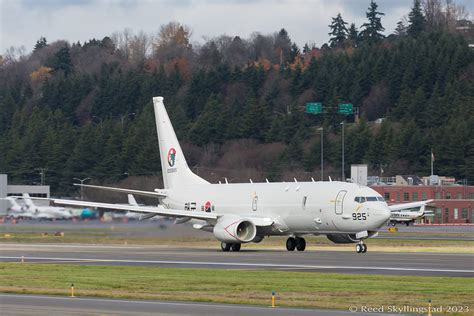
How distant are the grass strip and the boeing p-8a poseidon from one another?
1626 centimetres

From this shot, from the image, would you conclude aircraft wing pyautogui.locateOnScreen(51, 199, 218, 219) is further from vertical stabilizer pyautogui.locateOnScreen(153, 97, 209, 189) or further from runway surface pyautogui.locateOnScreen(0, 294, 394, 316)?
runway surface pyautogui.locateOnScreen(0, 294, 394, 316)

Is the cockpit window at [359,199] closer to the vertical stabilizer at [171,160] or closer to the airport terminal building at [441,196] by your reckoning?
the vertical stabilizer at [171,160]

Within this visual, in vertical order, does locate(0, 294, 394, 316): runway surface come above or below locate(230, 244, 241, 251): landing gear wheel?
above

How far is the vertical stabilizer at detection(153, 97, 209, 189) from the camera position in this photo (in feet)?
238

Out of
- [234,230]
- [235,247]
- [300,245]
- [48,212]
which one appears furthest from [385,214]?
[48,212]

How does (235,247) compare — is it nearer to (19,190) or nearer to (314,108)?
(19,190)

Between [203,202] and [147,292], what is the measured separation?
33.0 metres

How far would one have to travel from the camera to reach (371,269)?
4647 centimetres

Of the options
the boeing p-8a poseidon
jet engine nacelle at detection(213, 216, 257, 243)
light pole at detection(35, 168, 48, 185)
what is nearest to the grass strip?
the boeing p-8a poseidon

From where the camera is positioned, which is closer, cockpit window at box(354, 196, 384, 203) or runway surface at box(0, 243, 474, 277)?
runway surface at box(0, 243, 474, 277)

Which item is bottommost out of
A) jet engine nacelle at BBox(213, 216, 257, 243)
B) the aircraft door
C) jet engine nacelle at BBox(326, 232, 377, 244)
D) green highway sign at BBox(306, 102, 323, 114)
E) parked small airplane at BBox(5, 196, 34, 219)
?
jet engine nacelle at BBox(326, 232, 377, 244)

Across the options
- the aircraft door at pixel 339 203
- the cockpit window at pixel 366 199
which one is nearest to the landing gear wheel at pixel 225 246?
the aircraft door at pixel 339 203

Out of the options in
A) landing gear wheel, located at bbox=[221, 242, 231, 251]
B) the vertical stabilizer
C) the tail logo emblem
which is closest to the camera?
landing gear wheel, located at bbox=[221, 242, 231, 251]

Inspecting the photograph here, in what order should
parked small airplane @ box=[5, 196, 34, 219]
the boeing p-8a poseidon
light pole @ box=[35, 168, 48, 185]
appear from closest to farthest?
1. the boeing p-8a poseidon
2. parked small airplane @ box=[5, 196, 34, 219]
3. light pole @ box=[35, 168, 48, 185]
